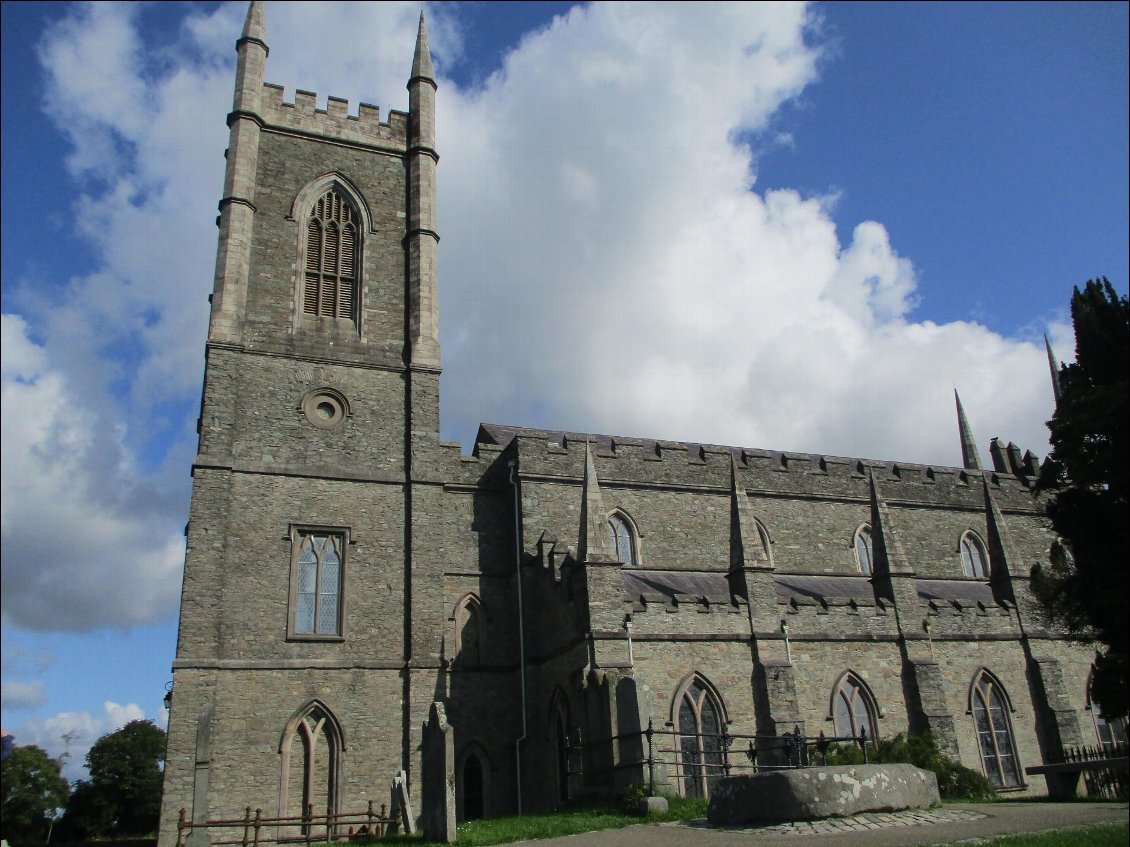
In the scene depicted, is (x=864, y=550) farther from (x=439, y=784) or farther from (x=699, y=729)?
(x=439, y=784)

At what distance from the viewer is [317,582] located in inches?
827

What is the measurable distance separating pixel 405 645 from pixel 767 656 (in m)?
8.18

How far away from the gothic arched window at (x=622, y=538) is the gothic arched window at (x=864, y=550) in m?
7.31

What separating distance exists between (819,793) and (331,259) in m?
18.7

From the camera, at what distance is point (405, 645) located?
20.8m

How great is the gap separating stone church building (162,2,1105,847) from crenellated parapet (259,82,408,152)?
77 mm

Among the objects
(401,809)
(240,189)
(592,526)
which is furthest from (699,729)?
(240,189)

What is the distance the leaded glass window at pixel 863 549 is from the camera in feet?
88.3

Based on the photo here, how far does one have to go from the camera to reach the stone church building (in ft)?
63.0

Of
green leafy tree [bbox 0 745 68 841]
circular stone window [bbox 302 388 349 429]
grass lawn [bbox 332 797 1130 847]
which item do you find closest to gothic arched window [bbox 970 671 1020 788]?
grass lawn [bbox 332 797 1130 847]

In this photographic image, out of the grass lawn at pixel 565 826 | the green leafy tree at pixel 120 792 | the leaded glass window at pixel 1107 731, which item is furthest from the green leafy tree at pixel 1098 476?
the green leafy tree at pixel 120 792

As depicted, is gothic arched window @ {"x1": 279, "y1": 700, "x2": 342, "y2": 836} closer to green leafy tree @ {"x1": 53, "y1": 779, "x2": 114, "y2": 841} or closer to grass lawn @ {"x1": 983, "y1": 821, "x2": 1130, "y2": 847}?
grass lawn @ {"x1": 983, "y1": 821, "x2": 1130, "y2": 847}

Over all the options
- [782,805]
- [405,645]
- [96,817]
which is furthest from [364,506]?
[96,817]

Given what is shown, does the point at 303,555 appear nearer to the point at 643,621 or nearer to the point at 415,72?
the point at 643,621
